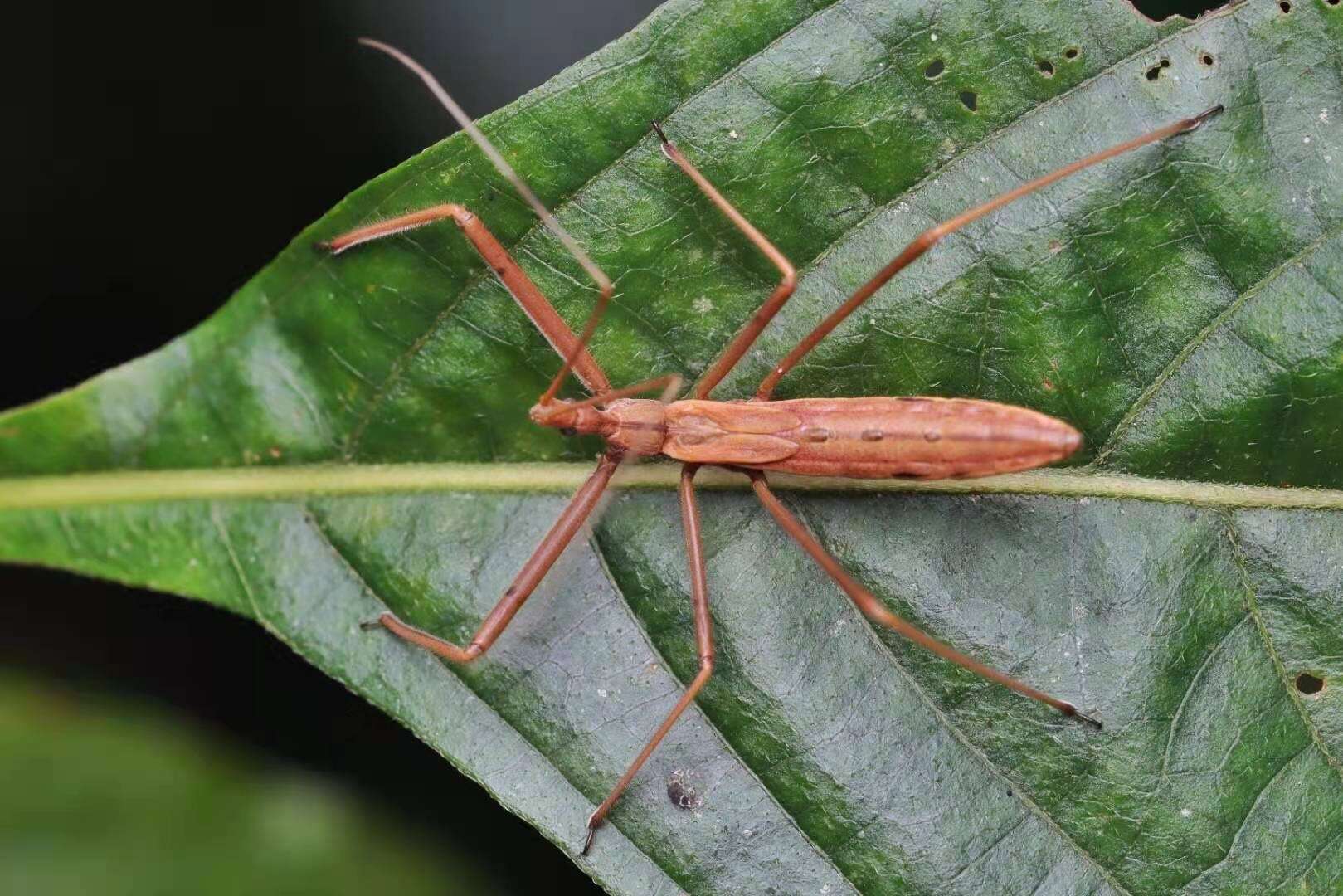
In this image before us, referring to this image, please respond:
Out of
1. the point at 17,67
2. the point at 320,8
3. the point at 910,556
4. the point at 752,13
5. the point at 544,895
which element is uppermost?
the point at 17,67

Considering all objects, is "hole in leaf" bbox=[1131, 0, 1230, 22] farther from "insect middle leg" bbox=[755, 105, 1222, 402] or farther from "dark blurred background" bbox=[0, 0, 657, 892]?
"dark blurred background" bbox=[0, 0, 657, 892]

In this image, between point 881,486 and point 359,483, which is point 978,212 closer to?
point 881,486

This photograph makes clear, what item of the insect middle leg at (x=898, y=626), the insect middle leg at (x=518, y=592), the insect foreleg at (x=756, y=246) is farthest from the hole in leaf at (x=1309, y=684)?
the insect middle leg at (x=518, y=592)

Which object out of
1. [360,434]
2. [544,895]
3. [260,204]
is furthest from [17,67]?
[544,895]

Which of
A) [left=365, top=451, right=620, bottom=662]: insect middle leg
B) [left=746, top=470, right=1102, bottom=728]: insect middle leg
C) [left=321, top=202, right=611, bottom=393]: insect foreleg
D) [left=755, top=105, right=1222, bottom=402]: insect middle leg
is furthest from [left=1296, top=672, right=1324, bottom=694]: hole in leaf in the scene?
[left=321, top=202, right=611, bottom=393]: insect foreleg

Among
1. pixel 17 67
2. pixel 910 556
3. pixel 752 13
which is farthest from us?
pixel 17 67

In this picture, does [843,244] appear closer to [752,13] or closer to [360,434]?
[752,13]

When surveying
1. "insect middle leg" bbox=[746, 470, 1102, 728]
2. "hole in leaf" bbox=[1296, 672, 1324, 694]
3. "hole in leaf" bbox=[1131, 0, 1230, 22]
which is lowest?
"hole in leaf" bbox=[1296, 672, 1324, 694]
